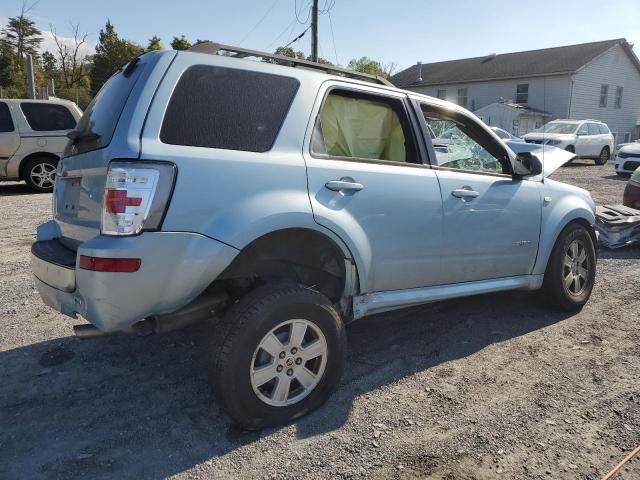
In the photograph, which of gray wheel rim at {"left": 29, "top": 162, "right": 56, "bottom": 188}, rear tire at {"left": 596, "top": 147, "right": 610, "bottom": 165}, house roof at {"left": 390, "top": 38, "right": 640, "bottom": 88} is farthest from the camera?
house roof at {"left": 390, "top": 38, "right": 640, "bottom": 88}

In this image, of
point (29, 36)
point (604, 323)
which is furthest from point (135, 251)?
point (29, 36)

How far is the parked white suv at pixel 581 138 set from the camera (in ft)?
68.3

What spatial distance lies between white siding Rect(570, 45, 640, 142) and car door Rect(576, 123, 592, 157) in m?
12.3

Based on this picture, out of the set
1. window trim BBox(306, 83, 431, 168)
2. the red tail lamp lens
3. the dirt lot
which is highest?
window trim BBox(306, 83, 431, 168)

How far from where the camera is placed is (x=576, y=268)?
4.66 metres

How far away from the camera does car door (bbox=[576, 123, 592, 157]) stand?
69.7 feet

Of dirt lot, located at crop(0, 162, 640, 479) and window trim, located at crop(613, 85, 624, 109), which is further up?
window trim, located at crop(613, 85, 624, 109)

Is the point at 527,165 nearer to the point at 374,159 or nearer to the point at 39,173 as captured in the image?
the point at 374,159

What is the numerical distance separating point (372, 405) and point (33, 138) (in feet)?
33.2

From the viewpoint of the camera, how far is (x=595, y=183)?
15.5 m

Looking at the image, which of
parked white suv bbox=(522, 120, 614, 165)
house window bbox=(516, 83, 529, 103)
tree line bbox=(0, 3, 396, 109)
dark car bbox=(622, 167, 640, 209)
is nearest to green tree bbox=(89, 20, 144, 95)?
tree line bbox=(0, 3, 396, 109)

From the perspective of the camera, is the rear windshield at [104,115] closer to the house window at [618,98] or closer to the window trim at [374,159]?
the window trim at [374,159]

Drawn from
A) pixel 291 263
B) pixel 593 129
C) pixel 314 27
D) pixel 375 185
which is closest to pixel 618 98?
pixel 593 129

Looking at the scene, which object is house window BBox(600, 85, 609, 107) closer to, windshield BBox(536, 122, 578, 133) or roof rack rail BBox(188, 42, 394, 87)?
windshield BBox(536, 122, 578, 133)
